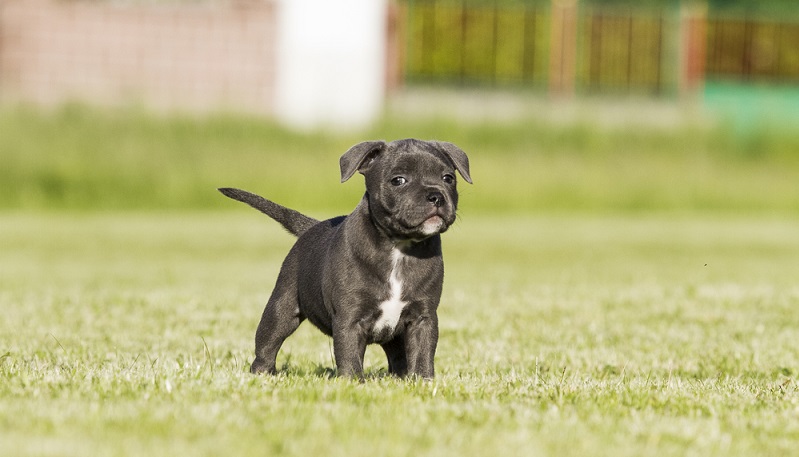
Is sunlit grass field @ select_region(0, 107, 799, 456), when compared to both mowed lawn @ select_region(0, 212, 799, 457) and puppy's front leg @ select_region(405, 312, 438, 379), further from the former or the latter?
puppy's front leg @ select_region(405, 312, 438, 379)

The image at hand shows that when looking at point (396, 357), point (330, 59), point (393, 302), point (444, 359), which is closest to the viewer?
point (393, 302)

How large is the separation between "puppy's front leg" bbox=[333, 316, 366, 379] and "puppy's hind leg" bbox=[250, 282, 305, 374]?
0.66m

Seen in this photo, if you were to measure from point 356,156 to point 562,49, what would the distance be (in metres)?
23.2

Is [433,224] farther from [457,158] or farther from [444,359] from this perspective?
[444,359]

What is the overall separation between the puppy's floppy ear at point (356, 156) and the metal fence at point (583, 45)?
72.0 feet

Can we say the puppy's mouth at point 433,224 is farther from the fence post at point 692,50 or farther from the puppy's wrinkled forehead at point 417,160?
the fence post at point 692,50

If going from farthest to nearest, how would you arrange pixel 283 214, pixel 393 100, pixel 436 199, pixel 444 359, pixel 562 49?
1. pixel 562 49
2. pixel 393 100
3. pixel 444 359
4. pixel 283 214
5. pixel 436 199

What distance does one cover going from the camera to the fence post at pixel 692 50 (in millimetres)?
29344

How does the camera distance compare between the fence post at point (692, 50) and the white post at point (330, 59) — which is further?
the fence post at point (692, 50)

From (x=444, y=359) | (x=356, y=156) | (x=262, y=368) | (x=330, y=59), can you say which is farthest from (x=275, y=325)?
(x=330, y=59)

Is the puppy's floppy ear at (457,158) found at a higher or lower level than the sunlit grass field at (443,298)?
higher

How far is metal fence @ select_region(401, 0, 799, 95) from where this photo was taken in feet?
93.0

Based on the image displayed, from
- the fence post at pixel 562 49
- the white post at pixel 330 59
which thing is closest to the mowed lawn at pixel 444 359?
the white post at pixel 330 59

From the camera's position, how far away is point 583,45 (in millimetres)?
29094
